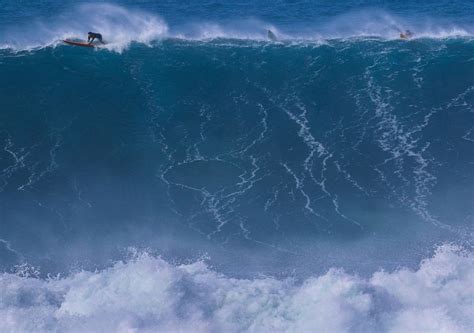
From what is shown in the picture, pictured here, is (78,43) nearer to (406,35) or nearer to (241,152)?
(241,152)

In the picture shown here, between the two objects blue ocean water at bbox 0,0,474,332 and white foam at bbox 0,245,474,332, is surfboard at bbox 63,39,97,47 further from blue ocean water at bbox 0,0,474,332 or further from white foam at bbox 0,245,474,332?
white foam at bbox 0,245,474,332

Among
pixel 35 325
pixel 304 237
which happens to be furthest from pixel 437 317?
pixel 35 325

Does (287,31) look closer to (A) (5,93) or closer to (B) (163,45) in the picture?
(B) (163,45)

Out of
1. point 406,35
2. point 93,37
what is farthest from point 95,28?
point 406,35

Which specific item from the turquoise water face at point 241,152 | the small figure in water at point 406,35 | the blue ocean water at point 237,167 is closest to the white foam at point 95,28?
the blue ocean water at point 237,167

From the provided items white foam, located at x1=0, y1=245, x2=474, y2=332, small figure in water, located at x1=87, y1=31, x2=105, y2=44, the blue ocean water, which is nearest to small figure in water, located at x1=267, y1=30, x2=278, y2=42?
the blue ocean water

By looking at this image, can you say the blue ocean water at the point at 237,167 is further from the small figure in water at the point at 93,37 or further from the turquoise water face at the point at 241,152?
the small figure in water at the point at 93,37
